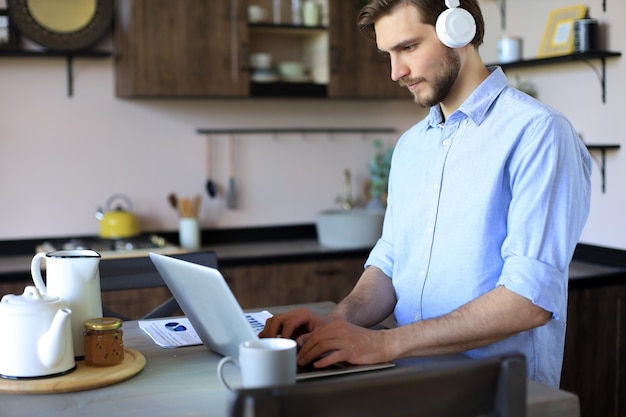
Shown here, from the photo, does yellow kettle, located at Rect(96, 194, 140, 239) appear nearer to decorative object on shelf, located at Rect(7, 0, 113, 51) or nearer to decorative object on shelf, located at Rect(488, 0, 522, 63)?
decorative object on shelf, located at Rect(7, 0, 113, 51)

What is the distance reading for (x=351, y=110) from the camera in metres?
4.47

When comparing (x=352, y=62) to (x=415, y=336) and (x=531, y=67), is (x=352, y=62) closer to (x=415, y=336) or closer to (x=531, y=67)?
(x=531, y=67)

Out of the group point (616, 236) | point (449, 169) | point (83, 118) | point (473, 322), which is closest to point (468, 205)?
point (449, 169)

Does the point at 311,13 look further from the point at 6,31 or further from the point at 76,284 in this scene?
the point at 76,284

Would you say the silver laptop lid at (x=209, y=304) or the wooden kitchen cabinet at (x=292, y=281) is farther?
the wooden kitchen cabinet at (x=292, y=281)

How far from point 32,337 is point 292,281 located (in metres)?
2.37

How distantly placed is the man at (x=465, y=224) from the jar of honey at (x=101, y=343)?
0.99 ft

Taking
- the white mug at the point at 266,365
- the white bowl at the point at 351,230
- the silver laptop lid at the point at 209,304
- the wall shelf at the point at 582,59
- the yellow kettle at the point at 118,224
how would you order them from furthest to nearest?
the white bowl at the point at 351,230
the yellow kettle at the point at 118,224
the wall shelf at the point at 582,59
the silver laptop lid at the point at 209,304
the white mug at the point at 266,365

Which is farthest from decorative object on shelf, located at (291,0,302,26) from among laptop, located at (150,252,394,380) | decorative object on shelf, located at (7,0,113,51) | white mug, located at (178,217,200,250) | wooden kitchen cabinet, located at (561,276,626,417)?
laptop, located at (150,252,394,380)

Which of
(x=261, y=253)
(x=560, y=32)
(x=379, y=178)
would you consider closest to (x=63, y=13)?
(x=261, y=253)

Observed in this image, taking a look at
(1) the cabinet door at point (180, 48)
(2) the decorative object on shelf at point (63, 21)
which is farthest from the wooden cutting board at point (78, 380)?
(2) the decorative object on shelf at point (63, 21)

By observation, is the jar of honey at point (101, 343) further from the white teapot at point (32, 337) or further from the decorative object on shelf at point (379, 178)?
the decorative object on shelf at point (379, 178)

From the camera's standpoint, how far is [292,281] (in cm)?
376

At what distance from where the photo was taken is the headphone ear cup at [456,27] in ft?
5.71
